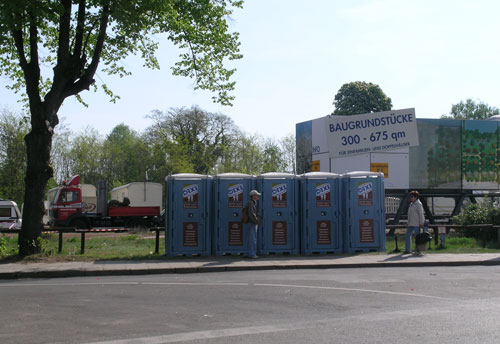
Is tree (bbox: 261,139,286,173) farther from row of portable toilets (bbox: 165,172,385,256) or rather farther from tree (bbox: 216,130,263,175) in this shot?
row of portable toilets (bbox: 165,172,385,256)

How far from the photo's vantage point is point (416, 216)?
16719 mm

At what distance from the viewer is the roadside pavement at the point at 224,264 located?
13.4 metres

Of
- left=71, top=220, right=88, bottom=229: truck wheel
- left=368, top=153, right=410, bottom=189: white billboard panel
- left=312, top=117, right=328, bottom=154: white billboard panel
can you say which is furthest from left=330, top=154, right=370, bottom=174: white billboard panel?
left=71, top=220, right=88, bottom=229: truck wheel

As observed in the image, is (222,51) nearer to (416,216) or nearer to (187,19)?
(187,19)

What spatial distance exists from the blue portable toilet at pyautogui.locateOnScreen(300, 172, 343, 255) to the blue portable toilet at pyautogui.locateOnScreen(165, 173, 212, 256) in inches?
111

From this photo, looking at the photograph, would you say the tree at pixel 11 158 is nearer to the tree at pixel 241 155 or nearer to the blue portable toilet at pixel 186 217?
the tree at pixel 241 155

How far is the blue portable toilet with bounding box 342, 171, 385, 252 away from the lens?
55.8 ft

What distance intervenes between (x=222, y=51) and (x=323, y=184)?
5.51 m

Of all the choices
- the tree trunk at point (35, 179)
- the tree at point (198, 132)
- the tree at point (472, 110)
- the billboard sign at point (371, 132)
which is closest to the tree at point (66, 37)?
the tree trunk at point (35, 179)

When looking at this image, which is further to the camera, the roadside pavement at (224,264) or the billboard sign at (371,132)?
the billboard sign at (371,132)

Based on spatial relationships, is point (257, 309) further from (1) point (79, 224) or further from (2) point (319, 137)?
(1) point (79, 224)

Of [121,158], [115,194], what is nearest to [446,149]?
[115,194]

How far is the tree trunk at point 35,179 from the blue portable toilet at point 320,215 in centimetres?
724

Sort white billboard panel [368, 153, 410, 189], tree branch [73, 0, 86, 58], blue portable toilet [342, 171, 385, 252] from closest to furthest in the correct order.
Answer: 1. tree branch [73, 0, 86, 58]
2. blue portable toilet [342, 171, 385, 252]
3. white billboard panel [368, 153, 410, 189]
